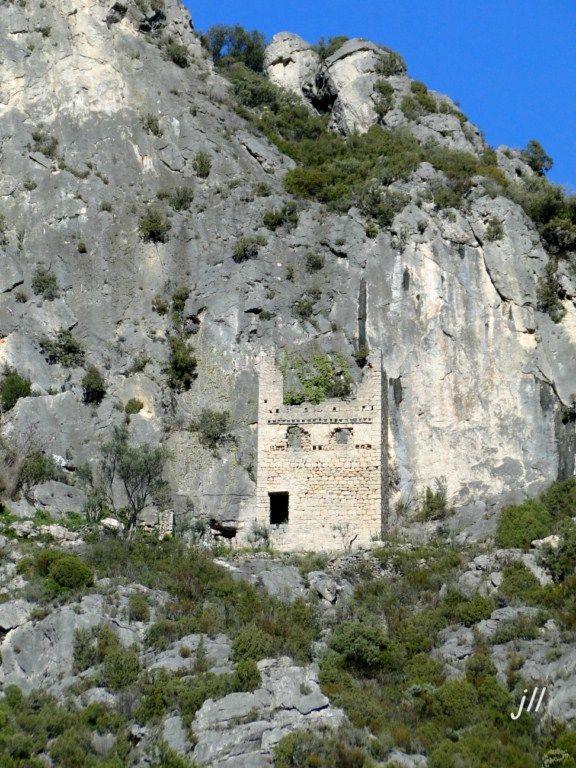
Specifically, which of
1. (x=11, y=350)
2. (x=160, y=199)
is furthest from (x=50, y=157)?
(x=11, y=350)

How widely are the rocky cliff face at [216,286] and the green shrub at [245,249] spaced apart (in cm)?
27

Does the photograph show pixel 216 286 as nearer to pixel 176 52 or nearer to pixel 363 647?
pixel 176 52

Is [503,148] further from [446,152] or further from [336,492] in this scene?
[336,492]

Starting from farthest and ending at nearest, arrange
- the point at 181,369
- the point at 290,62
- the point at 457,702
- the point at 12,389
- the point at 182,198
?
the point at 290,62, the point at 182,198, the point at 181,369, the point at 12,389, the point at 457,702

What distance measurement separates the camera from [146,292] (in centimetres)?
4659

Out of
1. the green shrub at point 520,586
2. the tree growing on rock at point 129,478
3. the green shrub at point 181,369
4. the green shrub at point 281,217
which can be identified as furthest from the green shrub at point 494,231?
the green shrub at point 520,586

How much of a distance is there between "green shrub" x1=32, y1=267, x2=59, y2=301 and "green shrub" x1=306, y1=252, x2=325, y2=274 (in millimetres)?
9477

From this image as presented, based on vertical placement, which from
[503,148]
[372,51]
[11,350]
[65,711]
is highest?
[372,51]

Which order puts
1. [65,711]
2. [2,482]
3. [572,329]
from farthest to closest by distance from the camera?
[572,329]
[2,482]
[65,711]

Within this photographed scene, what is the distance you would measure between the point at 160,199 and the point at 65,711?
25.5 metres

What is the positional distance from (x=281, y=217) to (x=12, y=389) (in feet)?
42.5

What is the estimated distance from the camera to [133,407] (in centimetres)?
4312

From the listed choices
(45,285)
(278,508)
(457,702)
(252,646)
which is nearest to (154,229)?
(45,285)

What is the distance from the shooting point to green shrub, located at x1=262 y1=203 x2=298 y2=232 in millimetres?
48469
